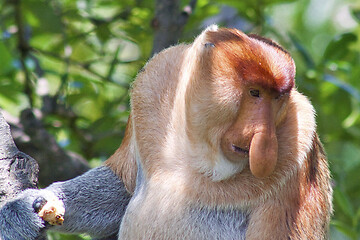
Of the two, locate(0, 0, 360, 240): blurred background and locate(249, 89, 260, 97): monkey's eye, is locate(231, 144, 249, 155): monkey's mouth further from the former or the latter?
locate(0, 0, 360, 240): blurred background

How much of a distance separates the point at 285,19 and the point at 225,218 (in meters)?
7.28

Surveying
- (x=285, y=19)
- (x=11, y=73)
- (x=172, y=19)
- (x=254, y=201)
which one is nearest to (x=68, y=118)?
(x=11, y=73)

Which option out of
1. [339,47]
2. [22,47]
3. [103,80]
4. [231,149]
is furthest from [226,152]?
[22,47]

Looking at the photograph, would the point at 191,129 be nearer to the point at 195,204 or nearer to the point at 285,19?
the point at 195,204

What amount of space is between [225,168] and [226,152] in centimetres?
11

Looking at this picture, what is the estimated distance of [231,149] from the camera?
3078 mm

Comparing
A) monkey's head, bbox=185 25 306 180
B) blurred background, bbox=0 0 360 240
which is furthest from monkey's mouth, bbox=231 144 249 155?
blurred background, bbox=0 0 360 240

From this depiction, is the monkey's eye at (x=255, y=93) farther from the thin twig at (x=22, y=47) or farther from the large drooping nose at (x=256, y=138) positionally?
the thin twig at (x=22, y=47)

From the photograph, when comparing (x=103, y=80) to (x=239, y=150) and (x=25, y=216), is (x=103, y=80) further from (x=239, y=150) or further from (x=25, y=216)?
(x=239, y=150)

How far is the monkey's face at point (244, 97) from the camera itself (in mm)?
2951

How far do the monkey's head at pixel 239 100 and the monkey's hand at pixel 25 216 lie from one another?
0.88 m

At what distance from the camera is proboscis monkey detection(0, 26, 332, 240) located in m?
3.05

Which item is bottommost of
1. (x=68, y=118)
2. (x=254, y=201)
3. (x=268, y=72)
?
(x=68, y=118)

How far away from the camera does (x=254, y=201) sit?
10.7ft
